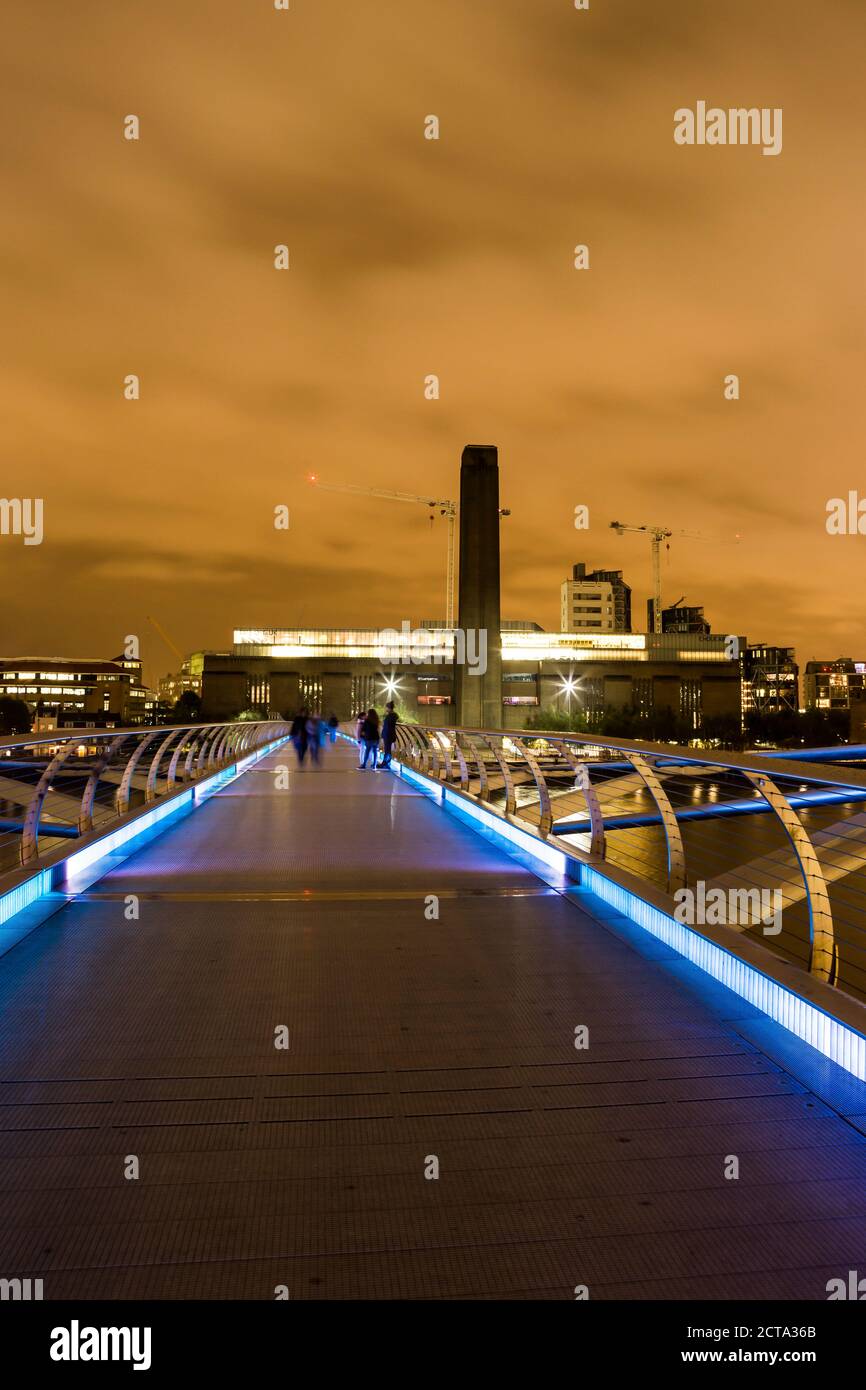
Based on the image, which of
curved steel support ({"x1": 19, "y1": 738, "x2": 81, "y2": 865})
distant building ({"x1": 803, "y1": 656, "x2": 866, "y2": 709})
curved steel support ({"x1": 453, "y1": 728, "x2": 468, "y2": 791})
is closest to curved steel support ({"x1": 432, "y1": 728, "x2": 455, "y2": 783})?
curved steel support ({"x1": 453, "y1": 728, "x2": 468, "y2": 791})

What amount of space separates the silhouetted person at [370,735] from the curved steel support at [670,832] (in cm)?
1574

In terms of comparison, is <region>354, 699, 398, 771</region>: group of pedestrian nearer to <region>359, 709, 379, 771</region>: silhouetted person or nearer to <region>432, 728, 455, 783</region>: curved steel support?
<region>359, 709, 379, 771</region>: silhouetted person

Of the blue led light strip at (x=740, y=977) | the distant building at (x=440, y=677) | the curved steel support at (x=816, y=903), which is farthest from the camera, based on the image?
the distant building at (x=440, y=677)

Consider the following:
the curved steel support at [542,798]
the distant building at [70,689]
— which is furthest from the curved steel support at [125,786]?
the distant building at [70,689]

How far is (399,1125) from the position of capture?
282 cm

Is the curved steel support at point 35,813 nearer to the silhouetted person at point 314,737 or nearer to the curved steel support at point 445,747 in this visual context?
the curved steel support at point 445,747

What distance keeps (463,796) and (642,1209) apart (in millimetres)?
9587

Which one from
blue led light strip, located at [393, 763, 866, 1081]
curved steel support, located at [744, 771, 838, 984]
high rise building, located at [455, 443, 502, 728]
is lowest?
blue led light strip, located at [393, 763, 866, 1081]

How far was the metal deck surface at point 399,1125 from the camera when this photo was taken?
2172 mm

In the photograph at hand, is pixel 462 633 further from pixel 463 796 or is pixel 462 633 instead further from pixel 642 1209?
pixel 642 1209

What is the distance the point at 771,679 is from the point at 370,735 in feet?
531

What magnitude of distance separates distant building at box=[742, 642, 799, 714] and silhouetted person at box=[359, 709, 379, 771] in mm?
149146

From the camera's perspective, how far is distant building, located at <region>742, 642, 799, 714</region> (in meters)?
167

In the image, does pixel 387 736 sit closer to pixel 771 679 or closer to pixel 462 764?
pixel 462 764
